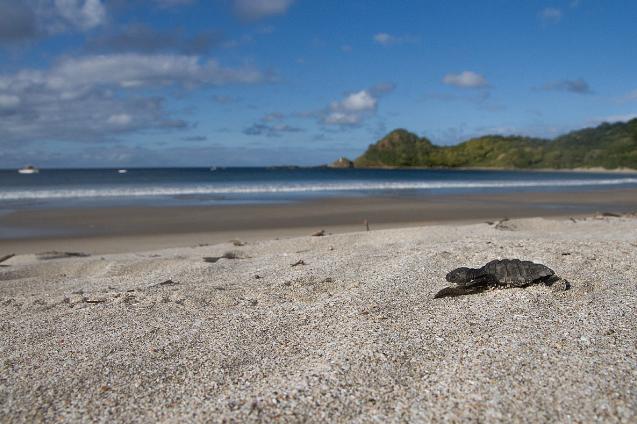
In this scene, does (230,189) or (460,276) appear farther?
(230,189)

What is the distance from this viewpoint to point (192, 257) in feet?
32.4

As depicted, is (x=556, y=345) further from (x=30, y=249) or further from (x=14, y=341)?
(x=30, y=249)

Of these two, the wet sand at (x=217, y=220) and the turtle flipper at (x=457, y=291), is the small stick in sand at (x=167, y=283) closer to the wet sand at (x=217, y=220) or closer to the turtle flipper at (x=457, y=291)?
the turtle flipper at (x=457, y=291)

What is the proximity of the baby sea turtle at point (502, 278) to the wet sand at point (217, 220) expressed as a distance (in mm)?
8104

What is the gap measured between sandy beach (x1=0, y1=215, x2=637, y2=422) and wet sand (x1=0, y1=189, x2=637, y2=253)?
5573mm

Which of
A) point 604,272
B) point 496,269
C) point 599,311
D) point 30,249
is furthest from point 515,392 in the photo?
point 30,249

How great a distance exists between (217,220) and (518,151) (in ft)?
446

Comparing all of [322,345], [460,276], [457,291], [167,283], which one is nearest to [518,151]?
[460,276]

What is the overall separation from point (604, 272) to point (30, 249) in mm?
11789

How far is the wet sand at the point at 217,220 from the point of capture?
13648mm

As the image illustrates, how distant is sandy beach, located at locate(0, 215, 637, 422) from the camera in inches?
140

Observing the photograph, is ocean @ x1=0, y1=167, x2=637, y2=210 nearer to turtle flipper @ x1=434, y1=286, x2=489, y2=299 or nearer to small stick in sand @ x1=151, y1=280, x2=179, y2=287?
small stick in sand @ x1=151, y1=280, x2=179, y2=287

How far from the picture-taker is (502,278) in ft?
20.5

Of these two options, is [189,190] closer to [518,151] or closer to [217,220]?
[217,220]
